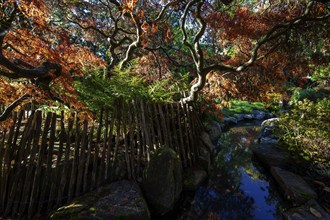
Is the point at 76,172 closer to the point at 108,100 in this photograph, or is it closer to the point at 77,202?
the point at 77,202

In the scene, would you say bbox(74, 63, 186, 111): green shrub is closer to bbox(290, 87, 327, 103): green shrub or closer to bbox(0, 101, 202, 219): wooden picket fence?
bbox(0, 101, 202, 219): wooden picket fence

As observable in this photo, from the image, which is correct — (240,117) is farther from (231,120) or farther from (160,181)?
(160,181)

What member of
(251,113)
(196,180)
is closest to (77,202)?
(196,180)

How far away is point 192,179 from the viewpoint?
4.60 metres

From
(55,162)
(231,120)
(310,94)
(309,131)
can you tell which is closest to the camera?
(55,162)

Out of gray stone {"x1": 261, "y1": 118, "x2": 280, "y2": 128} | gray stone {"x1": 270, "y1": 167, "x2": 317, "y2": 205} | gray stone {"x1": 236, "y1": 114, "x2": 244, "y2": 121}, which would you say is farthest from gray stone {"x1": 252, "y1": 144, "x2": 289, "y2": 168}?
gray stone {"x1": 236, "y1": 114, "x2": 244, "y2": 121}

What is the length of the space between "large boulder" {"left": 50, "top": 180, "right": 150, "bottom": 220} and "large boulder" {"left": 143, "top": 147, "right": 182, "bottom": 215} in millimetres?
236

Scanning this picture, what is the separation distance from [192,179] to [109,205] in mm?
2058

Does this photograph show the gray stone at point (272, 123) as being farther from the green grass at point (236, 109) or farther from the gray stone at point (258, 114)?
the gray stone at point (258, 114)

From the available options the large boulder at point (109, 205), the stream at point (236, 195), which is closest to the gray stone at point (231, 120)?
the stream at point (236, 195)

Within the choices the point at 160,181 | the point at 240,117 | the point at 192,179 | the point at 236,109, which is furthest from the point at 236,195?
the point at 236,109

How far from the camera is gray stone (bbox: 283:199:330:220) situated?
11.4ft

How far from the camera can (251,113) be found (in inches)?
697

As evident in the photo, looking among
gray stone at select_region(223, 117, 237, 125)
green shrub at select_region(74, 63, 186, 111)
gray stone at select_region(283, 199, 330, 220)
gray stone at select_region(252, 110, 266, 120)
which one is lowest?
gray stone at select_region(283, 199, 330, 220)
